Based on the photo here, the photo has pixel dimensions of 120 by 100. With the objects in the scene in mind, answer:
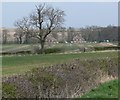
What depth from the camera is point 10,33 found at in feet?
306

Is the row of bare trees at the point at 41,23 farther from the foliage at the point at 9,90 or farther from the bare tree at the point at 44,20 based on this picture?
the foliage at the point at 9,90

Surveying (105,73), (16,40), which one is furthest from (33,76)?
(16,40)

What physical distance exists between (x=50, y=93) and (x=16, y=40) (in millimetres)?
78074

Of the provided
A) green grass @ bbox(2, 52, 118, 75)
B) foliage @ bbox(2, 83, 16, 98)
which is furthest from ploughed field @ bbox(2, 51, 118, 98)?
green grass @ bbox(2, 52, 118, 75)

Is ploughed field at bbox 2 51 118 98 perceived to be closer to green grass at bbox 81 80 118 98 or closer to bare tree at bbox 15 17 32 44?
green grass at bbox 81 80 118 98

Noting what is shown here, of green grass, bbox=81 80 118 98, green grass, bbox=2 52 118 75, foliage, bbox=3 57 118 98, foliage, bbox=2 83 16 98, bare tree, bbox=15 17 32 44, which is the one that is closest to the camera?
foliage, bbox=2 83 16 98

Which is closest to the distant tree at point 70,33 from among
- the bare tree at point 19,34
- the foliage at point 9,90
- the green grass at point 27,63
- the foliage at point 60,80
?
the bare tree at point 19,34

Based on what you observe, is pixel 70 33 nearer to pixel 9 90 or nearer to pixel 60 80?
pixel 60 80

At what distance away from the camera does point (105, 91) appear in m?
15.3

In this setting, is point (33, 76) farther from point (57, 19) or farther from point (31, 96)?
point (57, 19)

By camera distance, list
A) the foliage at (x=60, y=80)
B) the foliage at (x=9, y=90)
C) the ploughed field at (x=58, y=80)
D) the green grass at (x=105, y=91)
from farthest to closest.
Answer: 1. the green grass at (x=105, y=91)
2. the foliage at (x=60, y=80)
3. the ploughed field at (x=58, y=80)
4. the foliage at (x=9, y=90)

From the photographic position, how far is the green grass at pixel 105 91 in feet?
45.1

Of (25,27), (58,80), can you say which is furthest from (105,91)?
(25,27)

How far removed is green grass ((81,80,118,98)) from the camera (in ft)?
45.1
